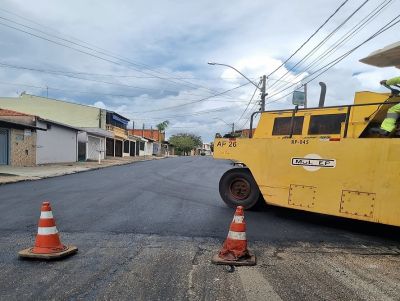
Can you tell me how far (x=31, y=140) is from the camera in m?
26.5

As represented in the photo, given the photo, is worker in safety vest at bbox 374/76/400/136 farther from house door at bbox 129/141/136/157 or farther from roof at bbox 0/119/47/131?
house door at bbox 129/141/136/157

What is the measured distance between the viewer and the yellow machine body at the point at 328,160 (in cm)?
648

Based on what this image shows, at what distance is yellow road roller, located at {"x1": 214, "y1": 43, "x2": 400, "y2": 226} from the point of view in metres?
6.50

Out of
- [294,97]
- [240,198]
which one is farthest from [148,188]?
[294,97]

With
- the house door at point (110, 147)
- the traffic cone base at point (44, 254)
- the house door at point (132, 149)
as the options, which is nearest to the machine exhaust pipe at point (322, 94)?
the traffic cone base at point (44, 254)

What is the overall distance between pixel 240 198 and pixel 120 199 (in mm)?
3468

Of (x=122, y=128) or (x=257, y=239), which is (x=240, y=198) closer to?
(x=257, y=239)

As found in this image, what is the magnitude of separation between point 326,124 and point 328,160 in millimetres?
1193

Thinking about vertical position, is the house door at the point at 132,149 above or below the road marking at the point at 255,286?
below

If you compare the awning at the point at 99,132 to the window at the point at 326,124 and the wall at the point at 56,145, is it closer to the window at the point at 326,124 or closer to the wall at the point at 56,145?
the wall at the point at 56,145

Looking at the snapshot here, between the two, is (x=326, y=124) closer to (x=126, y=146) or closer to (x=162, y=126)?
(x=126, y=146)

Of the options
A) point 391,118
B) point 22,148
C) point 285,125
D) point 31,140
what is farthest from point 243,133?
point 31,140

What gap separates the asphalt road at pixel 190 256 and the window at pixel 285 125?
1810 millimetres

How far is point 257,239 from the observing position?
6523 millimetres
